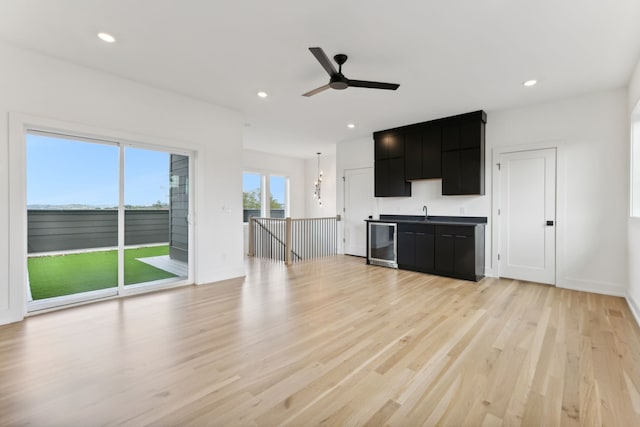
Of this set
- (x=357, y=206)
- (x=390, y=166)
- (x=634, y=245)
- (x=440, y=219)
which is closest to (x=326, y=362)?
(x=634, y=245)

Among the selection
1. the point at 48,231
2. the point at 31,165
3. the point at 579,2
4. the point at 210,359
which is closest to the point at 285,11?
the point at 579,2

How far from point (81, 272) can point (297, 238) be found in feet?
15.9

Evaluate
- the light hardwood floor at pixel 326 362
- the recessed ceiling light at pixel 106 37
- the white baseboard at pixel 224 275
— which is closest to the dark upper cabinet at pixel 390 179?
the light hardwood floor at pixel 326 362

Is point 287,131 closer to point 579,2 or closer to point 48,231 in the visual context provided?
point 48,231

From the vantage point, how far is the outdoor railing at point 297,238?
25.2ft

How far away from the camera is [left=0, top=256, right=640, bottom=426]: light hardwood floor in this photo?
1718mm

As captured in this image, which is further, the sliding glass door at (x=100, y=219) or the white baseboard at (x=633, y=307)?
the sliding glass door at (x=100, y=219)

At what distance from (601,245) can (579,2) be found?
3.44m

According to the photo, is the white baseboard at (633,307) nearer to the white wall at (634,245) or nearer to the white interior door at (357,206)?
the white wall at (634,245)

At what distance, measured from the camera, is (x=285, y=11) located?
2.47 m

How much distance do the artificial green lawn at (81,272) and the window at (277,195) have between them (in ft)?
16.2

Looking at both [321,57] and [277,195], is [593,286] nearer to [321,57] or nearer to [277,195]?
[321,57]

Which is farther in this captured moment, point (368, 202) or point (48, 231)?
point (368, 202)

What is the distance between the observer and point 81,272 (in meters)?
3.75
